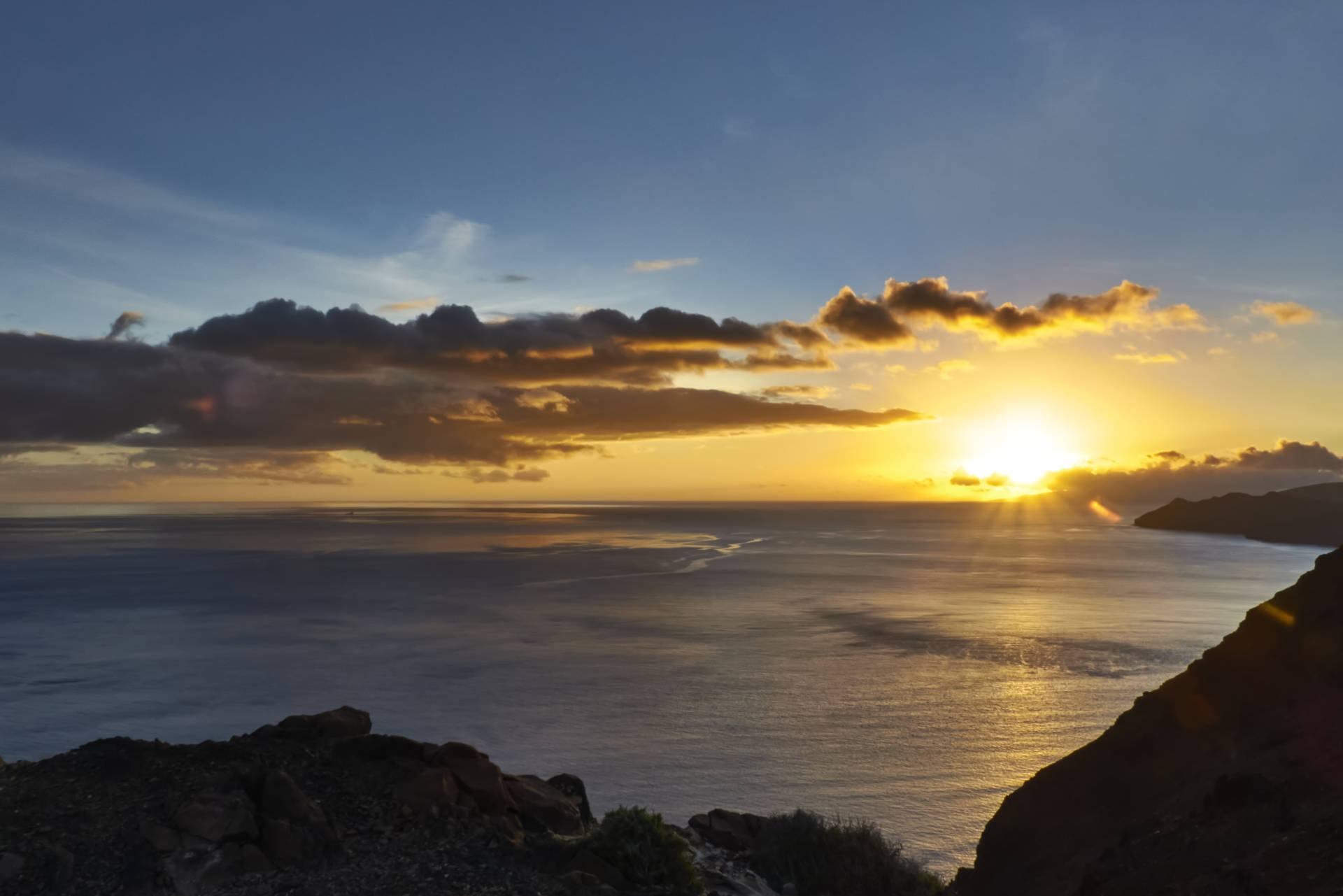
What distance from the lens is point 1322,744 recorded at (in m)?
10.8

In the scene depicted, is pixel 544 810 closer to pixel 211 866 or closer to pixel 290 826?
pixel 290 826

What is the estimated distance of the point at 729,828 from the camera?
1546cm

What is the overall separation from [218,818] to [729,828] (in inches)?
336

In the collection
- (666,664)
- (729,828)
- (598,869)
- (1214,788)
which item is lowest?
(666,664)

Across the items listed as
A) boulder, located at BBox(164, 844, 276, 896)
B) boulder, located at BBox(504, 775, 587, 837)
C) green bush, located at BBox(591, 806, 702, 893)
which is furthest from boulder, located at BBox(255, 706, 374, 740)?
green bush, located at BBox(591, 806, 702, 893)

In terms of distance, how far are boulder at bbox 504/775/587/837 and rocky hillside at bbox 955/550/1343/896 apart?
6101 millimetres

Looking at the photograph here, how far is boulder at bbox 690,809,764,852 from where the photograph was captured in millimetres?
15000

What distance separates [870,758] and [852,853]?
37.5 ft

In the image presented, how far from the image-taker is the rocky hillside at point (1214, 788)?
30.9ft

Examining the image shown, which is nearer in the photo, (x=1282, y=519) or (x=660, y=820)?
(x=660, y=820)

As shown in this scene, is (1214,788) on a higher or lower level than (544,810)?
higher

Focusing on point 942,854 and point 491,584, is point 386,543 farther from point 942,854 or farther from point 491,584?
point 942,854

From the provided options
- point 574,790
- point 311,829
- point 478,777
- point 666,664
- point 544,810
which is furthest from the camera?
point 666,664

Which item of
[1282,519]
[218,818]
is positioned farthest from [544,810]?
[1282,519]
